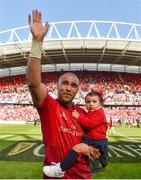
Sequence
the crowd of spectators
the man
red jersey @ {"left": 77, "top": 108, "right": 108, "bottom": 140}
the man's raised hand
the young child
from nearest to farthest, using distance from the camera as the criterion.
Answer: the man's raised hand < the man < the young child < red jersey @ {"left": 77, "top": 108, "right": 108, "bottom": 140} < the crowd of spectators

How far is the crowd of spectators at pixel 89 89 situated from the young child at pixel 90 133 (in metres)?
51.1

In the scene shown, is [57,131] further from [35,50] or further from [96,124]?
[96,124]

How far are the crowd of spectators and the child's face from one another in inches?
2006

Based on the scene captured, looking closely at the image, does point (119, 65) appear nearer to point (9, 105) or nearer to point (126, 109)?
point (126, 109)

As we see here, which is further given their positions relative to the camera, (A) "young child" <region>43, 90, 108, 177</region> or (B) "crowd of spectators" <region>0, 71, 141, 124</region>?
(B) "crowd of spectators" <region>0, 71, 141, 124</region>

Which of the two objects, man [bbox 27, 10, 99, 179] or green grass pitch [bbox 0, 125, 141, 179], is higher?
man [bbox 27, 10, 99, 179]

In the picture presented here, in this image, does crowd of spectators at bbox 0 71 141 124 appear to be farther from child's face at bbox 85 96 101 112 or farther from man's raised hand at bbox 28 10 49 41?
man's raised hand at bbox 28 10 49 41

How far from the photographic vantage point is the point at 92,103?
6602 millimetres

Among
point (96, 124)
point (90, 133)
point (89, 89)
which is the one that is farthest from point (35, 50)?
point (89, 89)

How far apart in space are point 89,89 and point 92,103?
59.3 m

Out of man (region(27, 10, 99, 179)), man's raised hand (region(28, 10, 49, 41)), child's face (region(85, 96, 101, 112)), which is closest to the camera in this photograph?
man's raised hand (region(28, 10, 49, 41))

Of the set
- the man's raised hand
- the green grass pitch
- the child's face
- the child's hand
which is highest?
the man's raised hand

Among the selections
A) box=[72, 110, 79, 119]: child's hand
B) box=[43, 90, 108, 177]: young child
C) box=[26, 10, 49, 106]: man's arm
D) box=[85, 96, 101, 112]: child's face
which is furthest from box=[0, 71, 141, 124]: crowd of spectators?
box=[26, 10, 49, 106]: man's arm

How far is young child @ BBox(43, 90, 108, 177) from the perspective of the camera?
4.86 m
